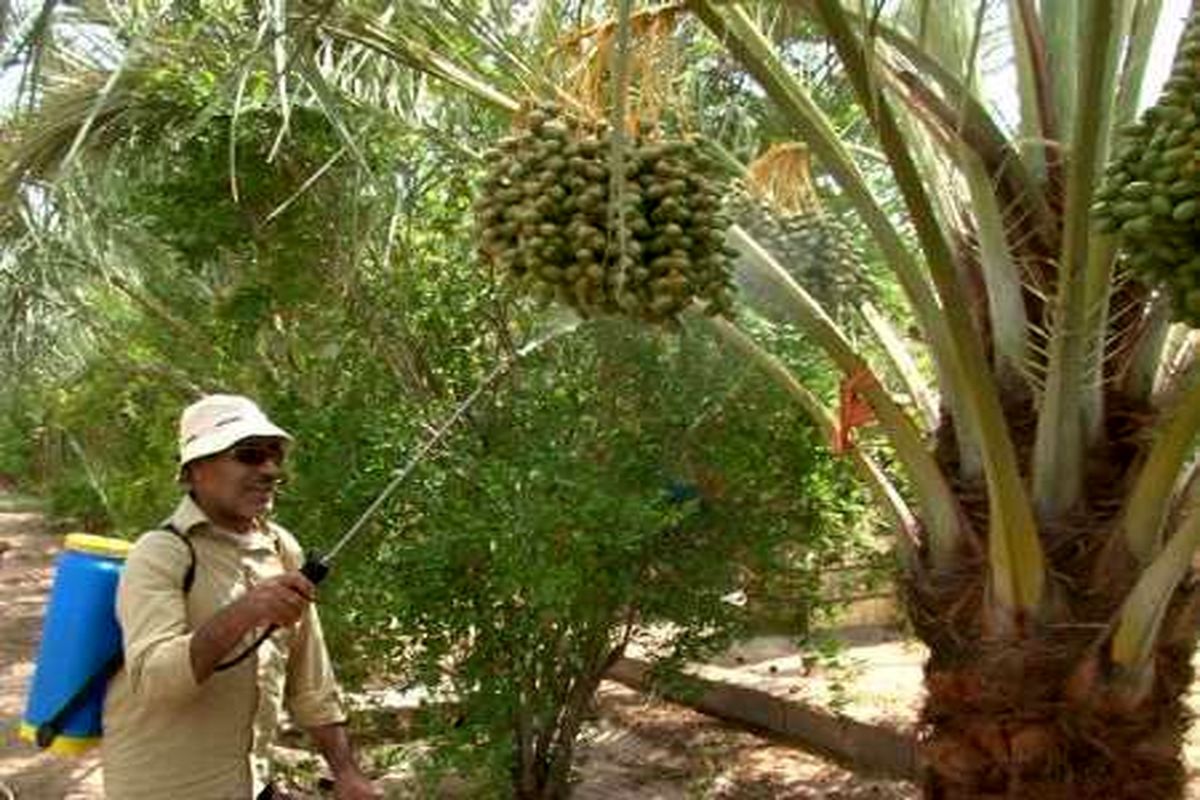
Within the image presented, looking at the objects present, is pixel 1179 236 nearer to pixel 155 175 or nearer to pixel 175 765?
pixel 175 765

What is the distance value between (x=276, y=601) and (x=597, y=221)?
933 mm

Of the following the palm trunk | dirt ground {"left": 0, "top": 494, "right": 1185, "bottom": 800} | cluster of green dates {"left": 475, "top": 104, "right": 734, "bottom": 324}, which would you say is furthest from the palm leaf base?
dirt ground {"left": 0, "top": 494, "right": 1185, "bottom": 800}

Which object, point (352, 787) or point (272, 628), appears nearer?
point (272, 628)

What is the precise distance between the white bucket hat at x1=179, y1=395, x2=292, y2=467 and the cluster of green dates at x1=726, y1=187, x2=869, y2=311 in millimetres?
1989

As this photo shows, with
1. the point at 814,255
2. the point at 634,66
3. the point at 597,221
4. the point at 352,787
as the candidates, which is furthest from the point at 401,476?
the point at 814,255

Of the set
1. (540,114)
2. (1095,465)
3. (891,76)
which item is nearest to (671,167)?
(540,114)

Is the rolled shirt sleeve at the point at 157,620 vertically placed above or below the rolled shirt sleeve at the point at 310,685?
above

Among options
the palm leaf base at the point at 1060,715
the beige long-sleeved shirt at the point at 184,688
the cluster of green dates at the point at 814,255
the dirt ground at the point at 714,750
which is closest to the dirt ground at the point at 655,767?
the dirt ground at the point at 714,750

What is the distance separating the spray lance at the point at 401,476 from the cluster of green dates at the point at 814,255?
0.67 m

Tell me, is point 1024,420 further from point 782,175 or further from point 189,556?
point 189,556

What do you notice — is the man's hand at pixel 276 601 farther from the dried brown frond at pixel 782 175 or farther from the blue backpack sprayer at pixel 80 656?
the dried brown frond at pixel 782 175

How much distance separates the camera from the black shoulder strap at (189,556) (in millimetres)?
3062

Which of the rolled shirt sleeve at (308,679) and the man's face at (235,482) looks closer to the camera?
the man's face at (235,482)

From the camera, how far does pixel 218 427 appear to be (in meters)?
3.19
